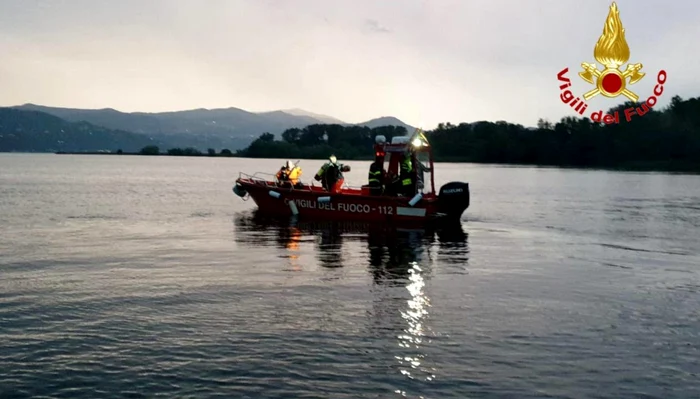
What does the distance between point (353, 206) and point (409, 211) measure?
180cm

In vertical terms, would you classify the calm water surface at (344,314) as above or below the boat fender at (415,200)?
below

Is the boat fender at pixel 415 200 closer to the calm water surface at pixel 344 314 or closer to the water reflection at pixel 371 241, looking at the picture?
the water reflection at pixel 371 241

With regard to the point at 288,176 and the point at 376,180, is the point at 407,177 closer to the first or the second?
the point at 376,180

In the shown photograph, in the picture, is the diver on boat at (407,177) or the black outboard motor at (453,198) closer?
the diver on boat at (407,177)

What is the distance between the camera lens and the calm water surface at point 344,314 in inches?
301

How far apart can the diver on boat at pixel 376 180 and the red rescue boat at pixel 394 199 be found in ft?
0.46

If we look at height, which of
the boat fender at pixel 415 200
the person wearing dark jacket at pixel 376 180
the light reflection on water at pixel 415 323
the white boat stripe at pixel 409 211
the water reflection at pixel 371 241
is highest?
the person wearing dark jacket at pixel 376 180

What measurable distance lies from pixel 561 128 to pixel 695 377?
113 meters

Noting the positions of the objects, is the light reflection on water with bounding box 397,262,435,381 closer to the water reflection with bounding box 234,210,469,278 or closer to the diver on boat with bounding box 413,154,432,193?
the water reflection with bounding box 234,210,469,278

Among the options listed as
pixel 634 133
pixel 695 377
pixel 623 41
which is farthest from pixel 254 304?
pixel 634 133

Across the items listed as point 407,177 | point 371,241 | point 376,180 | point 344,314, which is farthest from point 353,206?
point 344,314

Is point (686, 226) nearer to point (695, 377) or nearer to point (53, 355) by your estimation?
point (695, 377)

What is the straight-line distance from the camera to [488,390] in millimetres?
7430

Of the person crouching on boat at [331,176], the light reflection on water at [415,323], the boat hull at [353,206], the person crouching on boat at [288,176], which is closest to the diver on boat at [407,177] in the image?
the boat hull at [353,206]
